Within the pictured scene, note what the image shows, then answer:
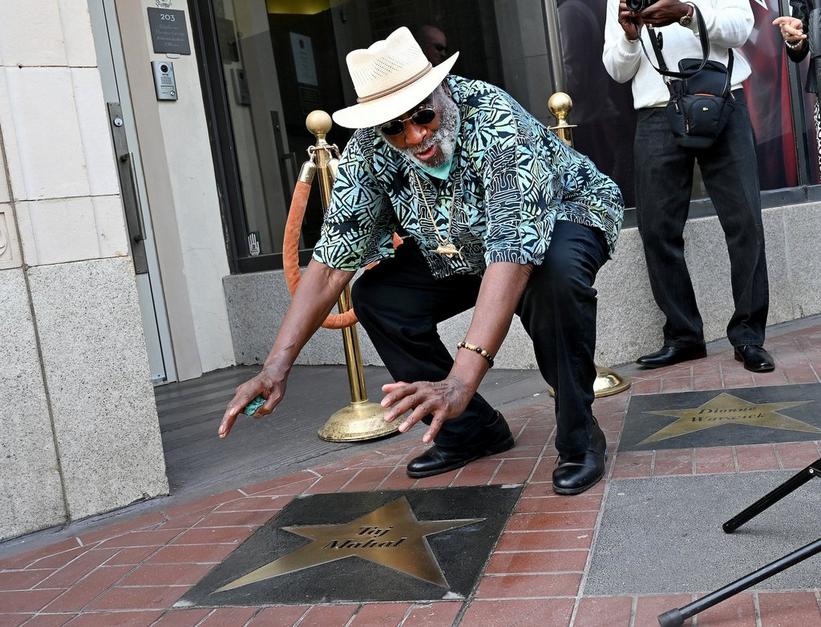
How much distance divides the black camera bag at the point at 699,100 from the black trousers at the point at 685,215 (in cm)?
21

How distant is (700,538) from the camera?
246cm

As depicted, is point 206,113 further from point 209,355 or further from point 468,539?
point 468,539

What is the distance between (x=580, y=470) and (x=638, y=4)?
208cm

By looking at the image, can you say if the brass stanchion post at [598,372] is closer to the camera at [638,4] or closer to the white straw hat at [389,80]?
the camera at [638,4]

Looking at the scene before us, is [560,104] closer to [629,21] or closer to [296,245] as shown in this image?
[629,21]

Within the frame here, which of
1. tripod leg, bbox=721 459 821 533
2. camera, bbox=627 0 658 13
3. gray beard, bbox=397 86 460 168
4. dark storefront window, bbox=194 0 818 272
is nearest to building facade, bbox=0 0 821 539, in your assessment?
dark storefront window, bbox=194 0 818 272

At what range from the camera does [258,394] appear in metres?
2.61

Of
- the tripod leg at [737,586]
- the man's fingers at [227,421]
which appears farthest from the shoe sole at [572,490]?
the man's fingers at [227,421]

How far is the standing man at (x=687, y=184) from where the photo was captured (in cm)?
424

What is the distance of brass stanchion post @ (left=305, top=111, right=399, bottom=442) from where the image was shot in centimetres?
410

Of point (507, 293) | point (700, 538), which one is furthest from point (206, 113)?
point (700, 538)

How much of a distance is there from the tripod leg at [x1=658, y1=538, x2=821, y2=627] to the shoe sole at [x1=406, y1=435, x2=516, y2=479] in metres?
1.46

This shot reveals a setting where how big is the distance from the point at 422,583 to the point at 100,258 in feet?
6.00

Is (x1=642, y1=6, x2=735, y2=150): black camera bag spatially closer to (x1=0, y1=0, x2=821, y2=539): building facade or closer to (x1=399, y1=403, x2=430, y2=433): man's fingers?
(x1=0, y1=0, x2=821, y2=539): building facade
